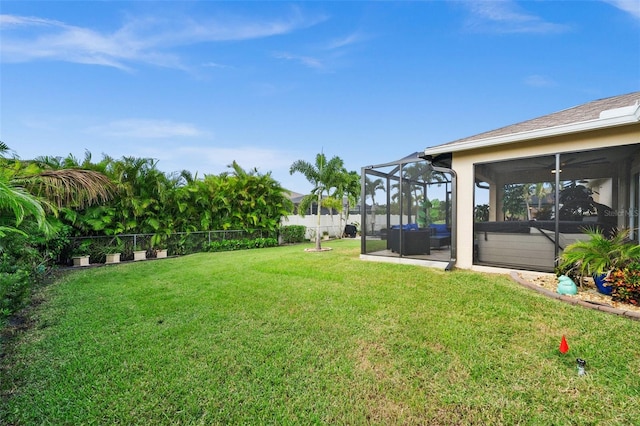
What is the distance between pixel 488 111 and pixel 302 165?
28.0ft

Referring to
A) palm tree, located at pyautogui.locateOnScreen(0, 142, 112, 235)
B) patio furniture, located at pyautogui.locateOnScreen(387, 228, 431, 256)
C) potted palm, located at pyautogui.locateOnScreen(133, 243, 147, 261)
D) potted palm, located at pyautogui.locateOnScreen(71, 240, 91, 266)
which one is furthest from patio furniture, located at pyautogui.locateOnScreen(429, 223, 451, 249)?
potted palm, located at pyautogui.locateOnScreen(71, 240, 91, 266)

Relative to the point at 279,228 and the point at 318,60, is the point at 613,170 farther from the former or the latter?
the point at 279,228

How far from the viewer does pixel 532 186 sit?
19.1 ft

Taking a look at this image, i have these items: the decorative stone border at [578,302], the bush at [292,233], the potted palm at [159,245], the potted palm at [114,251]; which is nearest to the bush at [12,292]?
the potted palm at [114,251]

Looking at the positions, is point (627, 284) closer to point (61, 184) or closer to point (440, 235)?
point (440, 235)

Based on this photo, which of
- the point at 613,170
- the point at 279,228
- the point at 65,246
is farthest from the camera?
the point at 279,228

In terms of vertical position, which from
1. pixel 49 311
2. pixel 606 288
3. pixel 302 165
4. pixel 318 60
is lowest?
pixel 49 311

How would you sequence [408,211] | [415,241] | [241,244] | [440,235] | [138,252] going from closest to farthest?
[440,235], [415,241], [408,211], [138,252], [241,244]

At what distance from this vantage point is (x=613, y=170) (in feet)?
17.2

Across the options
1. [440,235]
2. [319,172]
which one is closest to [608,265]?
[440,235]

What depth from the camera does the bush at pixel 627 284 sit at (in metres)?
3.82

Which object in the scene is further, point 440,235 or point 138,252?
point 138,252

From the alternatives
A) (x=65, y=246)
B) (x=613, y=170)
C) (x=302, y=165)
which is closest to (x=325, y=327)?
(x=613, y=170)

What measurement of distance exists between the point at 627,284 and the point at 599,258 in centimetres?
61
